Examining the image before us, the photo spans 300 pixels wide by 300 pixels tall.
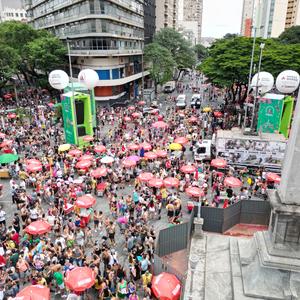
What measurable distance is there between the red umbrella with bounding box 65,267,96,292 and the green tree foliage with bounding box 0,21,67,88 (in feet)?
120

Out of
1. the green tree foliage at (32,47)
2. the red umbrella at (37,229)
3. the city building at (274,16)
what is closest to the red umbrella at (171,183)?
the red umbrella at (37,229)

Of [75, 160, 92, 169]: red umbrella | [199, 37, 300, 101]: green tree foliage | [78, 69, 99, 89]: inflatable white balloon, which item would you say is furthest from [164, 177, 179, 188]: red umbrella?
[199, 37, 300, 101]: green tree foliage

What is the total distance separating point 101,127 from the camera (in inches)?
1320

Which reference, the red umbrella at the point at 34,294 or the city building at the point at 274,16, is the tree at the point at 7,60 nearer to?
the red umbrella at the point at 34,294

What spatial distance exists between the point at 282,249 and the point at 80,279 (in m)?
6.53

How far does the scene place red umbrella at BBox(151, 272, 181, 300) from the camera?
9.33 m

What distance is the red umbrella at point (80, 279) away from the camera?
9.63m

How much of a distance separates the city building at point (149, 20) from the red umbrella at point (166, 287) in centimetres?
5884

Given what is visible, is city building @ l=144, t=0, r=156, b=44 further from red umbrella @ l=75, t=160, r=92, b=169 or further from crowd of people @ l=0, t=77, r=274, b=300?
red umbrella @ l=75, t=160, r=92, b=169

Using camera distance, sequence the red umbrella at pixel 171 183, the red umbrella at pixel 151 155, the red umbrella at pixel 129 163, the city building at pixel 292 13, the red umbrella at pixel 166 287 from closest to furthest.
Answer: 1. the red umbrella at pixel 166 287
2. the red umbrella at pixel 171 183
3. the red umbrella at pixel 129 163
4. the red umbrella at pixel 151 155
5. the city building at pixel 292 13

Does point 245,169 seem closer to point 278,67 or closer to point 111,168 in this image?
point 111,168

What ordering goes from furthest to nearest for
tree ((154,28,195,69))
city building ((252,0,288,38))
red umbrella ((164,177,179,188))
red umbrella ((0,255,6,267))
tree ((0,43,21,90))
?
1. city building ((252,0,288,38))
2. tree ((154,28,195,69))
3. tree ((0,43,21,90))
4. red umbrella ((164,177,179,188))
5. red umbrella ((0,255,6,267))

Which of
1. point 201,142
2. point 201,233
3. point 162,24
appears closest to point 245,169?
point 201,142

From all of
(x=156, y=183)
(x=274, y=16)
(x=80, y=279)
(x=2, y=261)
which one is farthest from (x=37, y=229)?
(x=274, y=16)
